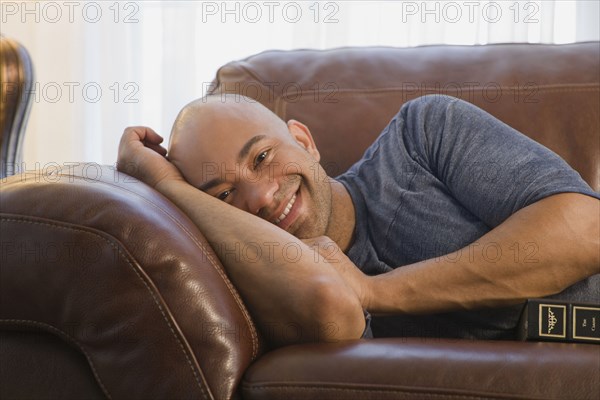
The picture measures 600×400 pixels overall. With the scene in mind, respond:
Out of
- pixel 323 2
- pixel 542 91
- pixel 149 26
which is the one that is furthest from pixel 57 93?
pixel 542 91

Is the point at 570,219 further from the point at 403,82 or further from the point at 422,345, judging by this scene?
the point at 403,82

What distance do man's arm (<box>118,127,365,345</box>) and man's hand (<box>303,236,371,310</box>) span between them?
0.06 metres

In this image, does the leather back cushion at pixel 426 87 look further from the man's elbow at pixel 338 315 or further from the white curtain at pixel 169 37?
the white curtain at pixel 169 37

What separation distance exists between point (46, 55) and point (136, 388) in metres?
2.10

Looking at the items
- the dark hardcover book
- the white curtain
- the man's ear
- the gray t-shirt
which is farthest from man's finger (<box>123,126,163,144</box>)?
the white curtain

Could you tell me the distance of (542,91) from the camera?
166 centimetres

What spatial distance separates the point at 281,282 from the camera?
1161mm

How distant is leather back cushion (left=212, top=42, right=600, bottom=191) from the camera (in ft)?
5.37

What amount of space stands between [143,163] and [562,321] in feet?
2.52

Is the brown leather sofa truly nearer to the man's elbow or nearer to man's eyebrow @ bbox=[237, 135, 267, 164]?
the man's elbow

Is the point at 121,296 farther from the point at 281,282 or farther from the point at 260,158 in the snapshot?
the point at 260,158
